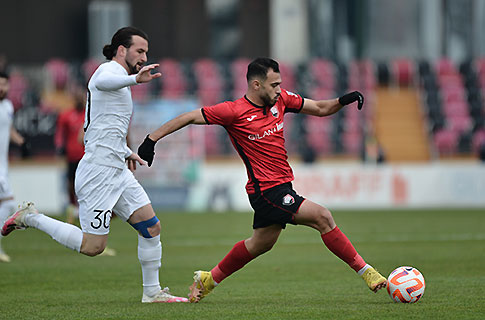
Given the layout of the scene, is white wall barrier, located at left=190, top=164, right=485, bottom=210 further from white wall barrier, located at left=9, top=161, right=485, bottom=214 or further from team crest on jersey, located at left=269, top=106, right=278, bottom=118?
team crest on jersey, located at left=269, top=106, right=278, bottom=118

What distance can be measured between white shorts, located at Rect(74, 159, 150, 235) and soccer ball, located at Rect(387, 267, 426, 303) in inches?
83.9

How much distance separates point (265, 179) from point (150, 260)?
1.17 meters

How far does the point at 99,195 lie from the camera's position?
7.09 meters

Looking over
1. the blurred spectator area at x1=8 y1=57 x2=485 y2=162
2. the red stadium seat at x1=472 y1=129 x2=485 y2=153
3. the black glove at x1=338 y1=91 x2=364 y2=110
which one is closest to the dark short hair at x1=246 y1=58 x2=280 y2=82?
the black glove at x1=338 y1=91 x2=364 y2=110

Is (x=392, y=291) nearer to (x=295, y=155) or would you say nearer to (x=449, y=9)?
(x=295, y=155)

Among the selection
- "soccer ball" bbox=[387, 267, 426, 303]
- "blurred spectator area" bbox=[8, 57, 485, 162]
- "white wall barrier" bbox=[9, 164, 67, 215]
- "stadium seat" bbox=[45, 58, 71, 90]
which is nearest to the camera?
"soccer ball" bbox=[387, 267, 426, 303]

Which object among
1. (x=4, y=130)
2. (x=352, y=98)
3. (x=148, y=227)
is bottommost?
(x=148, y=227)

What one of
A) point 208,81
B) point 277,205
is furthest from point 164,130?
point 208,81

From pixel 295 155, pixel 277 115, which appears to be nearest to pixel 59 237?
pixel 277 115

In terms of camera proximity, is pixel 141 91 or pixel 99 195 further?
pixel 141 91

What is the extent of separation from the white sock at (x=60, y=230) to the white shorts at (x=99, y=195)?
0.29 ft

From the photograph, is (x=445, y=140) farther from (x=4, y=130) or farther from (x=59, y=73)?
(x=4, y=130)

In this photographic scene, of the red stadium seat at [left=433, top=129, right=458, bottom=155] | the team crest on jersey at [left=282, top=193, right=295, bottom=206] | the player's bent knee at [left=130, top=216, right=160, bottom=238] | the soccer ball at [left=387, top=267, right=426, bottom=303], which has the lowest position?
the red stadium seat at [left=433, top=129, right=458, bottom=155]

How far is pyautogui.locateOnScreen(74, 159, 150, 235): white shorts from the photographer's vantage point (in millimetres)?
7086
